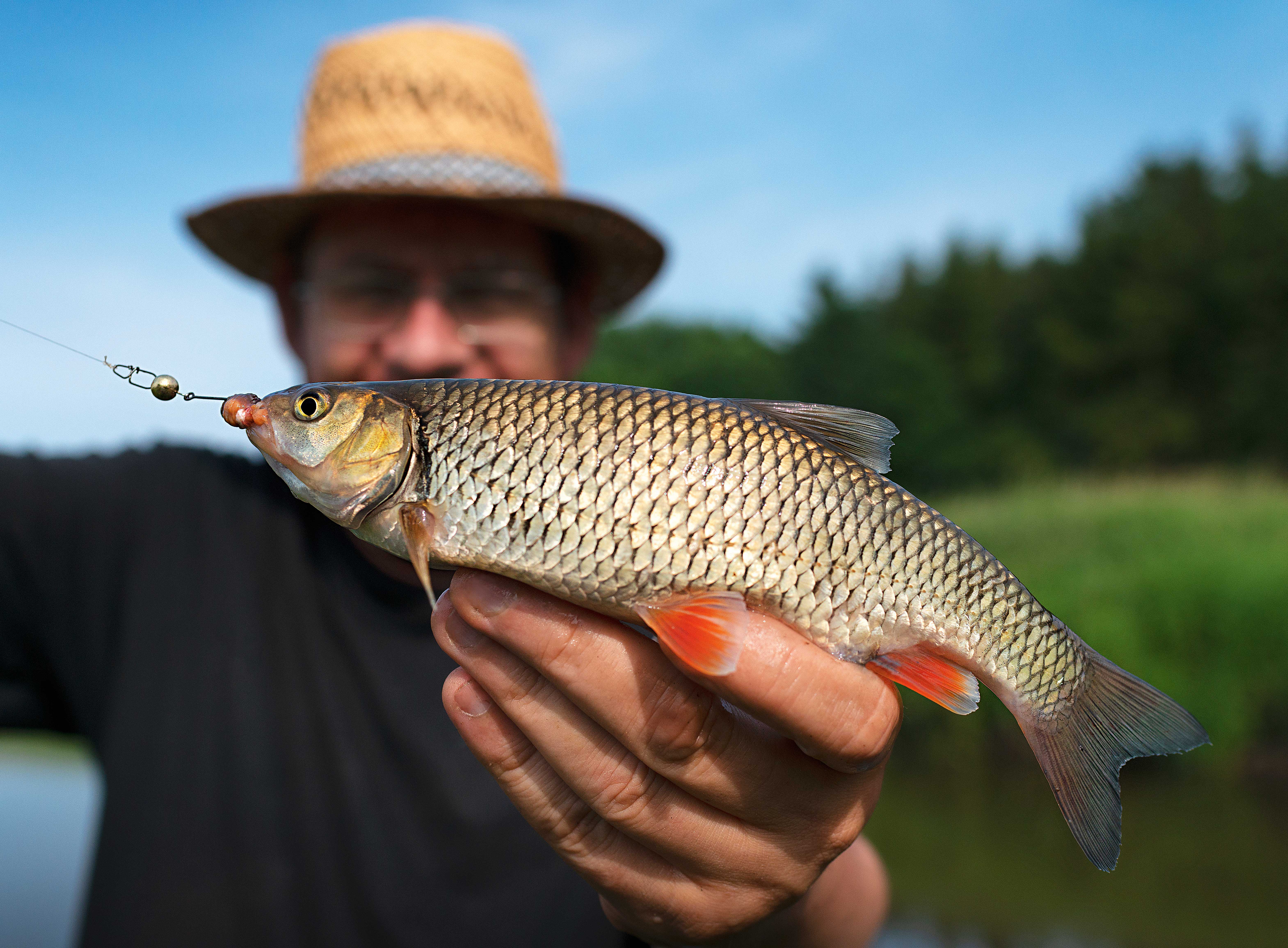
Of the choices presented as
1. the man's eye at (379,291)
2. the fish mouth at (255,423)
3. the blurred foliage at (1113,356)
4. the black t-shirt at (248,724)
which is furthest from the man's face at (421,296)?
the blurred foliage at (1113,356)

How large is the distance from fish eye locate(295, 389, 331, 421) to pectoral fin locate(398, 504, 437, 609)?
0.74 ft

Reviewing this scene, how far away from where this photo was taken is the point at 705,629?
1314 mm

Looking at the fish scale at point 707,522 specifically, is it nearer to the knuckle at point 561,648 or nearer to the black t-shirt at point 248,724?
the knuckle at point 561,648

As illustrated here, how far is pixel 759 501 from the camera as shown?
136cm

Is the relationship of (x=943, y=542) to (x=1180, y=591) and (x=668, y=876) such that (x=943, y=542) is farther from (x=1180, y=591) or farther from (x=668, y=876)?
(x=1180, y=591)

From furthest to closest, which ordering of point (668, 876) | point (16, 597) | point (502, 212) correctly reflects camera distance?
point (502, 212), point (16, 597), point (668, 876)

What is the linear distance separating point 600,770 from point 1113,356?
116ft

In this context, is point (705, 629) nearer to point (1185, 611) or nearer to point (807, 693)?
point (807, 693)

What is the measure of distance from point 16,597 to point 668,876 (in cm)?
216

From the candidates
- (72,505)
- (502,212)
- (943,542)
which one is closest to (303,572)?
(72,505)

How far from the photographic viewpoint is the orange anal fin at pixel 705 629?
4.29ft

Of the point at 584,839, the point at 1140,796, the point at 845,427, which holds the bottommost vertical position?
the point at 1140,796

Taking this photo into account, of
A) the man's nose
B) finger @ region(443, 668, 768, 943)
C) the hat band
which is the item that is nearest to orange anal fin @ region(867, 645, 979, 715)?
finger @ region(443, 668, 768, 943)

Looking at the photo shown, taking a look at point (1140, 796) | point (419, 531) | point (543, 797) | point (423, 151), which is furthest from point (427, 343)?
point (1140, 796)
